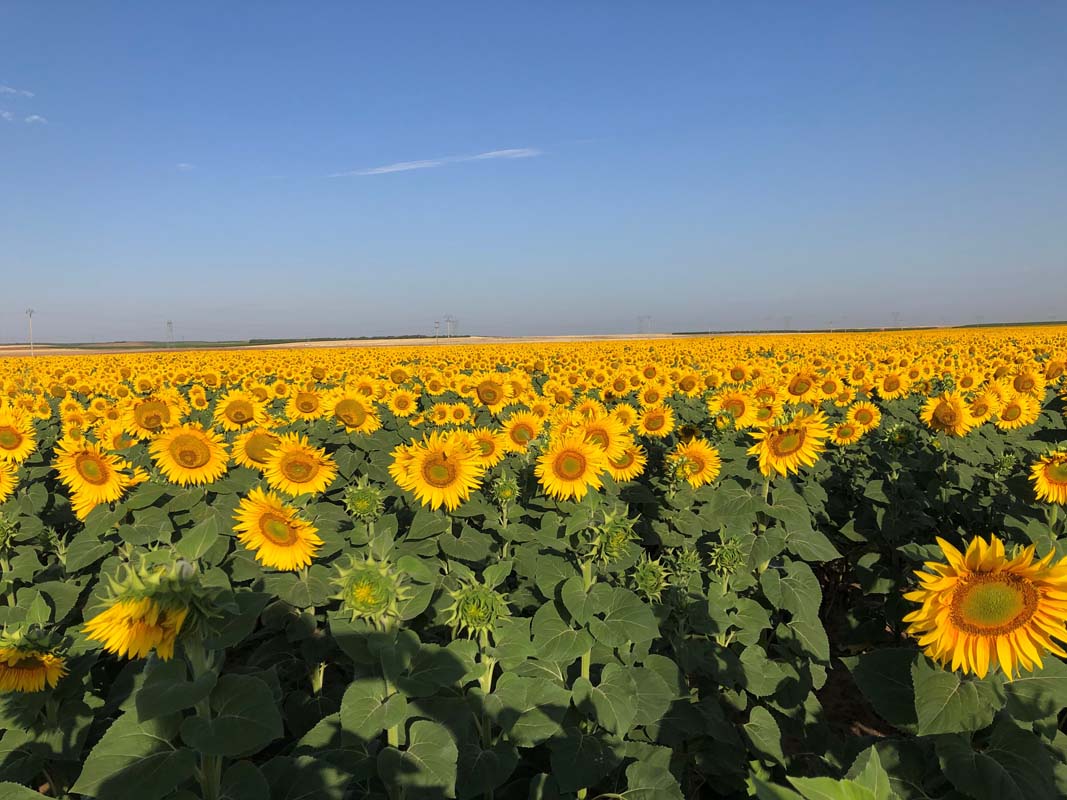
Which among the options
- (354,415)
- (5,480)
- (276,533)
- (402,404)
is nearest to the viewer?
(276,533)

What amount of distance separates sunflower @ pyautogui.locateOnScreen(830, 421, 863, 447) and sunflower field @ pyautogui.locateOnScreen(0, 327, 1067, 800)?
0.11ft

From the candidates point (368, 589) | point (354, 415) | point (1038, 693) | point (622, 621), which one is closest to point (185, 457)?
point (354, 415)

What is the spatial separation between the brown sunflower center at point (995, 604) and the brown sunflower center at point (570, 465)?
2.41 metres

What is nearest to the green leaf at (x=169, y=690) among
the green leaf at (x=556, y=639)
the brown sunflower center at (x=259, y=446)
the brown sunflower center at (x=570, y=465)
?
the green leaf at (x=556, y=639)

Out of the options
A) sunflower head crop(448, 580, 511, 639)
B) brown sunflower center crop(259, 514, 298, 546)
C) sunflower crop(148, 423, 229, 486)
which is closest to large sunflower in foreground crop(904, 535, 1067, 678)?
sunflower head crop(448, 580, 511, 639)

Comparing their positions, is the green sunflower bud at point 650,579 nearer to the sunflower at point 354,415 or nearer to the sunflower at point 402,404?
the sunflower at point 354,415

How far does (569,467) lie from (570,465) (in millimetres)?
16

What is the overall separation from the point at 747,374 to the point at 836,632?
6.92 m

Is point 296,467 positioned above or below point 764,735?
above

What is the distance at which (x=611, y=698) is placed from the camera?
311cm

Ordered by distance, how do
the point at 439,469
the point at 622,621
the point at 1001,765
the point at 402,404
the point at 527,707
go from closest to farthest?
1. the point at 1001,765
2. the point at 527,707
3. the point at 622,621
4. the point at 439,469
5. the point at 402,404

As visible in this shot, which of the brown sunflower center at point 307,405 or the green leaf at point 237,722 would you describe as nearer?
the green leaf at point 237,722

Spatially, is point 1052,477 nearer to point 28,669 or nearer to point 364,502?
point 364,502

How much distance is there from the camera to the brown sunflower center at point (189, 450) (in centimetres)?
483
